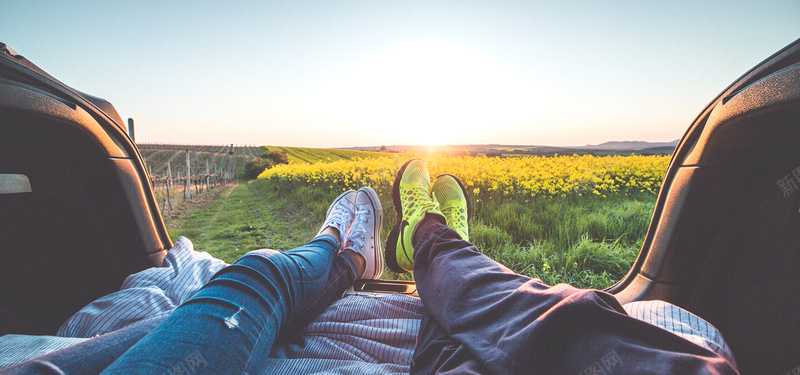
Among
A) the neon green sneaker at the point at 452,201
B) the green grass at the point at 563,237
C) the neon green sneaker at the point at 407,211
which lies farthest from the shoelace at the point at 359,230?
the neon green sneaker at the point at 452,201

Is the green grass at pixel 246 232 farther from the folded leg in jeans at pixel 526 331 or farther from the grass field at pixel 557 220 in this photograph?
the folded leg in jeans at pixel 526 331

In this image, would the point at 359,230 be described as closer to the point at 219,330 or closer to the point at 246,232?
the point at 219,330

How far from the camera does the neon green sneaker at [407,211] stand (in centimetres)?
172

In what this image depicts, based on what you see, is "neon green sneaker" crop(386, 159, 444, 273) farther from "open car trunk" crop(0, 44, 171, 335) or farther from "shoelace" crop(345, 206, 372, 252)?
"open car trunk" crop(0, 44, 171, 335)

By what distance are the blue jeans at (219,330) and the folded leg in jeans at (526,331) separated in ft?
1.36

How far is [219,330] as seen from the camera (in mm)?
648

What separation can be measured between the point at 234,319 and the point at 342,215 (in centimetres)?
132

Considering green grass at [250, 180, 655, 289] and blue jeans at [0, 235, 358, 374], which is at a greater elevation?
blue jeans at [0, 235, 358, 374]

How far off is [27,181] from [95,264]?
0.37 meters

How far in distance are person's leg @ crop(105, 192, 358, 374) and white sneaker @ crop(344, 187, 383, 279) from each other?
0.59m

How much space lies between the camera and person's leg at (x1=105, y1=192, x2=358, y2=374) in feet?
1.87

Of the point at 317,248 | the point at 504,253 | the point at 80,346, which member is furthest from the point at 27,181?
the point at 504,253

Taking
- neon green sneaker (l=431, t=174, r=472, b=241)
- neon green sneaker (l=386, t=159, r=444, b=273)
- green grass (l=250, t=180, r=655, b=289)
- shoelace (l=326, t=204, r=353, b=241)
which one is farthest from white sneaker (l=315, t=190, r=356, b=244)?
neon green sneaker (l=431, t=174, r=472, b=241)

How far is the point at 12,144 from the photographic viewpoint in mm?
919
